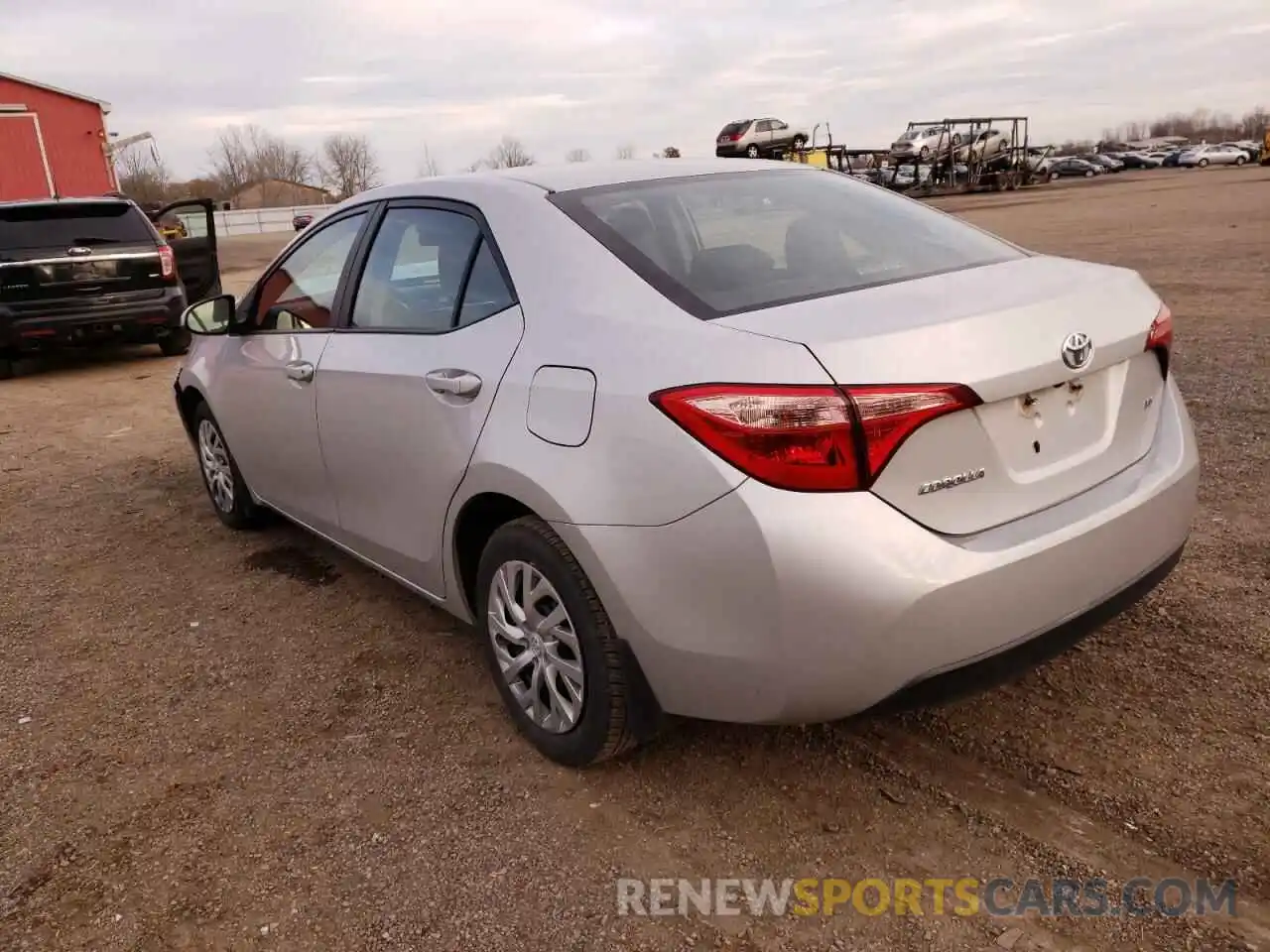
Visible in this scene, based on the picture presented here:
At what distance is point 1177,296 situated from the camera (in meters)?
9.75

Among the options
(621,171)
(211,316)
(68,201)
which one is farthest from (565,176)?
(68,201)

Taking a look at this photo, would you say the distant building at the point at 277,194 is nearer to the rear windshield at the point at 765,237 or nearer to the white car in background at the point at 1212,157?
the white car in background at the point at 1212,157

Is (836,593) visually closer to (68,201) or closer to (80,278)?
(80,278)

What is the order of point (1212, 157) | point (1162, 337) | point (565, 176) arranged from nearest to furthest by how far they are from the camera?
point (1162, 337) < point (565, 176) < point (1212, 157)

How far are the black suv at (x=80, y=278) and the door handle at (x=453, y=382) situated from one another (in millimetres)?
7584

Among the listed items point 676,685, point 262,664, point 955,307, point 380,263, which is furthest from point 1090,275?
point 262,664

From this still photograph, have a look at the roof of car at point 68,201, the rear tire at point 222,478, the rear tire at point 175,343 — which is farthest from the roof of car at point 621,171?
the rear tire at point 175,343

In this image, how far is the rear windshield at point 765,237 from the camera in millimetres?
2479

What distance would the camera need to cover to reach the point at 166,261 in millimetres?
10016

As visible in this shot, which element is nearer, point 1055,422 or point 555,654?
point 1055,422

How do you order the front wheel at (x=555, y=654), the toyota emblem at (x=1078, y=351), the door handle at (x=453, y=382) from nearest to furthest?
the toyota emblem at (x=1078, y=351)
the front wheel at (x=555, y=654)
the door handle at (x=453, y=382)

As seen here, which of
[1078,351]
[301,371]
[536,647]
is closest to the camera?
[1078,351]

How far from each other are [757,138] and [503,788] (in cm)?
4125

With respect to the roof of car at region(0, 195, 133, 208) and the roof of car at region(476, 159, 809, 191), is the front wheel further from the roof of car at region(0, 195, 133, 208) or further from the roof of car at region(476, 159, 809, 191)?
the roof of car at region(0, 195, 133, 208)
